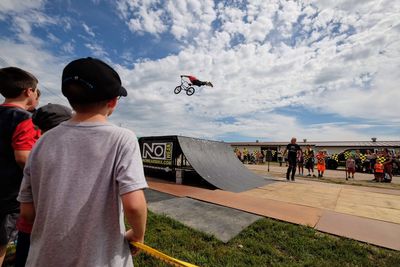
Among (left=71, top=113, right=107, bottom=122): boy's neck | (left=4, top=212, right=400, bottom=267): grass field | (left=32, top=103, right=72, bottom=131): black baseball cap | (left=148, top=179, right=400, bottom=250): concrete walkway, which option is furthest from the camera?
(left=148, top=179, right=400, bottom=250): concrete walkway

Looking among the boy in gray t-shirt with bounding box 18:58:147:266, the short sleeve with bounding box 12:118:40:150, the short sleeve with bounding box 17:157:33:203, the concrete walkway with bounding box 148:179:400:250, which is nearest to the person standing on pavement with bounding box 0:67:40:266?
the short sleeve with bounding box 12:118:40:150

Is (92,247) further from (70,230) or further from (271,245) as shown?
(271,245)

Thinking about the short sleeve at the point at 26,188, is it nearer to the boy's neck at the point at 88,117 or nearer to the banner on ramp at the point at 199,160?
the boy's neck at the point at 88,117

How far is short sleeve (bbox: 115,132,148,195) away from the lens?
3.51ft

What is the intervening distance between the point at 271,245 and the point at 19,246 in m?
2.97

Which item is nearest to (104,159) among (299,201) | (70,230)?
(70,230)

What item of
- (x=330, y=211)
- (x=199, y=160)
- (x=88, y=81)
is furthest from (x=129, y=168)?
(x=199, y=160)

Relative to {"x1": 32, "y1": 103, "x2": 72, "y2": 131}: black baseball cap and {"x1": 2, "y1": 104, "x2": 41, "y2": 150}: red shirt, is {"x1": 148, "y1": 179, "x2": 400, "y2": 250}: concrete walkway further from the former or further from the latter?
{"x1": 2, "y1": 104, "x2": 41, "y2": 150}: red shirt

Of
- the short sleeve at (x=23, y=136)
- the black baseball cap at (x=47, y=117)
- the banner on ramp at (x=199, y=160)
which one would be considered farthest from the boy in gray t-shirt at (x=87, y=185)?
the banner on ramp at (x=199, y=160)

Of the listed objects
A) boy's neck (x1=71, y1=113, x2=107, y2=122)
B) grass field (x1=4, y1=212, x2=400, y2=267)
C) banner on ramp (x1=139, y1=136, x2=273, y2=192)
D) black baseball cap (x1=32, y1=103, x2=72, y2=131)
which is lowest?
grass field (x1=4, y1=212, x2=400, y2=267)

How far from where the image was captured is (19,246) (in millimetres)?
1715

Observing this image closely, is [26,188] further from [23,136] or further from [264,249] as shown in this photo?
[264,249]

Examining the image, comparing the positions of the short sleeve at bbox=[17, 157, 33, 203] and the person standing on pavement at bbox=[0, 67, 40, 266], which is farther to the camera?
the person standing on pavement at bbox=[0, 67, 40, 266]

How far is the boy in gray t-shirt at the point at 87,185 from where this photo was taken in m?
1.09
